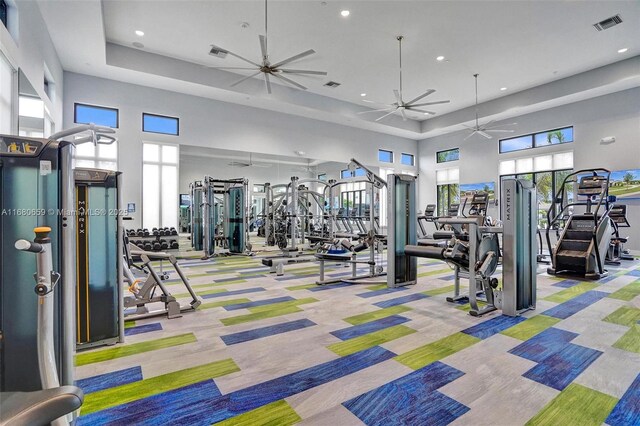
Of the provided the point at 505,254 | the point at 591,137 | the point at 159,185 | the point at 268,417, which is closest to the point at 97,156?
the point at 159,185

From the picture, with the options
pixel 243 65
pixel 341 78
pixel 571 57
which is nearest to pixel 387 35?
pixel 341 78

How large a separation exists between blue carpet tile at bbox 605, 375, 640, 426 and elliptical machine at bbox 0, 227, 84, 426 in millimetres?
2511

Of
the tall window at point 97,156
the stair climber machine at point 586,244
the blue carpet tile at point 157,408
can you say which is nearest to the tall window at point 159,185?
the tall window at point 97,156

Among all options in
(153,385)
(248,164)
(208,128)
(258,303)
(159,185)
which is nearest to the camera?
(153,385)

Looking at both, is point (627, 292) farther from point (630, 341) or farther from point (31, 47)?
point (31, 47)

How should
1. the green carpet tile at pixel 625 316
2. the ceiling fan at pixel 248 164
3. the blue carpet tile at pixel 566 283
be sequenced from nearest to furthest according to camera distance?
1. the green carpet tile at pixel 625 316
2. the blue carpet tile at pixel 566 283
3. the ceiling fan at pixel 248 164

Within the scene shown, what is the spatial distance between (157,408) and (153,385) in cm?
30

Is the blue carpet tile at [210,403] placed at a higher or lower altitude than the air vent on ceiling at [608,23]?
lower

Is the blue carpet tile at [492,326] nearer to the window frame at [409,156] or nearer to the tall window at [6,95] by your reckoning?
the tall window at [6,95]

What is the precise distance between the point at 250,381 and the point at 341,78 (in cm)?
904

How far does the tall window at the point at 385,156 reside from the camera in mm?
13688

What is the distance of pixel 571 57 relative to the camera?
817 centimetres

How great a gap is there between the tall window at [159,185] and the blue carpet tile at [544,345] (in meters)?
8.97

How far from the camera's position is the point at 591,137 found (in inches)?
380
